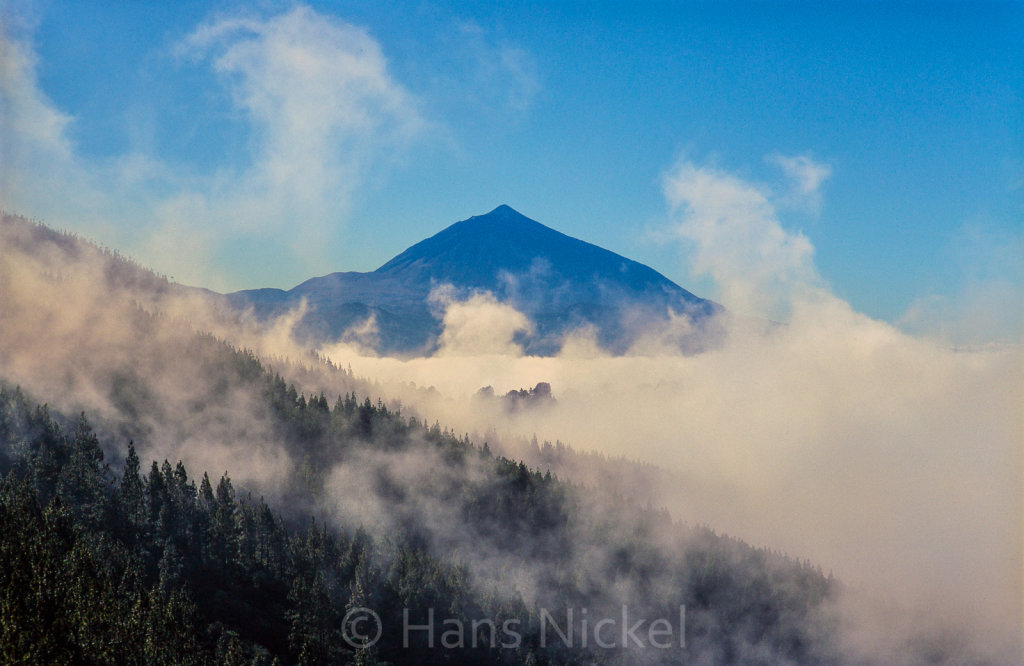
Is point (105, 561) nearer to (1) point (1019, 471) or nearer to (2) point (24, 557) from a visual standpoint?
(2) point (24, 557)

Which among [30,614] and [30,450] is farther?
[30,450]

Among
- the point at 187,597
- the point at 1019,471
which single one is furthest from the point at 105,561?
the point at 1019,471

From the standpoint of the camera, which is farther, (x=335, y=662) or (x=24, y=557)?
(x=335, y=662)

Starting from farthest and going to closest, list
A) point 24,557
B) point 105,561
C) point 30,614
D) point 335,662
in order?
point 335,662 < point 105,561 < point 24,557 < point 30,614

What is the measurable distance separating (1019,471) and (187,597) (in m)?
160

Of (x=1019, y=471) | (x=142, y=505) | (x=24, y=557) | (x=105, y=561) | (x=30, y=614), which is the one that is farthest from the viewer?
(x=142, y=505)

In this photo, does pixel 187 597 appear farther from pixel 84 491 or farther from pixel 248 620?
pixel 84 491

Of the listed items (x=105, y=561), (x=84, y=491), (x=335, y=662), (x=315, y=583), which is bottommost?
(x=335, y=662)

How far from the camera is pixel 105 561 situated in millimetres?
151625

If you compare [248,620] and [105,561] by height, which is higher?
[105,561]

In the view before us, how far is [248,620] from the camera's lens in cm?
17812

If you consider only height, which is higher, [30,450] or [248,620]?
[30,450]

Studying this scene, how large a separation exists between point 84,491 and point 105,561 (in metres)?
44.8

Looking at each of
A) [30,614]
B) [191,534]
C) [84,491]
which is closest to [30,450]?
[84,491]
